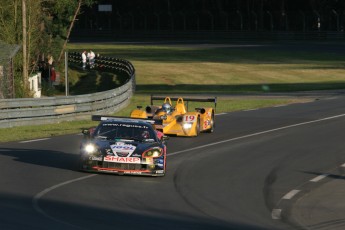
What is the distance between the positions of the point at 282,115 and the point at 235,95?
1435cm

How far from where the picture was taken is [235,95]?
51.0 metres

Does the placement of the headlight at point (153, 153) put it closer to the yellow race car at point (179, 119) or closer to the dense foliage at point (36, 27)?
the yellow race car at point (179, 119)

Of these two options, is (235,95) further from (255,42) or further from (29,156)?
(255,42)

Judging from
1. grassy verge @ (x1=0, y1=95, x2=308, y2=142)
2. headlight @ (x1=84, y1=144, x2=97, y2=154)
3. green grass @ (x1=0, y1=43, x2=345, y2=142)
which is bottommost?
green grass @ (x1=0, y1=43, x2=345, y2=142)

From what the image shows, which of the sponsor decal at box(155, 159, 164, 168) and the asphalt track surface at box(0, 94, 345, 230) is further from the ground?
the sponsor decal at box(155, 159, 164, 168)

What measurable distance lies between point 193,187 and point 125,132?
272cm

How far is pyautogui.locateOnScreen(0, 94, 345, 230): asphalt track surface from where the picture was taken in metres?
14.6

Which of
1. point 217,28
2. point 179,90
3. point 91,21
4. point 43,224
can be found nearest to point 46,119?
point 43,224

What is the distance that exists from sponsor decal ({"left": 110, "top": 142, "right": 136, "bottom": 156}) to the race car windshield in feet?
2.04

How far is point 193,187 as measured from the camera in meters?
18.5

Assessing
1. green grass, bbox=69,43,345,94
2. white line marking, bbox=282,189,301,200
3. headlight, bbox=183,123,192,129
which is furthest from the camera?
green grass, bbox=69,43,345,94

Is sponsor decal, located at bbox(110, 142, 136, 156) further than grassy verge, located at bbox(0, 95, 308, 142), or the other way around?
grassy verge, located at bbox(0, 95, 308, 142)

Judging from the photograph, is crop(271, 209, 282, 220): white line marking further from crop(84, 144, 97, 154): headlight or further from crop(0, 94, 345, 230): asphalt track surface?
crop(84, 144, 97, 154): headlight

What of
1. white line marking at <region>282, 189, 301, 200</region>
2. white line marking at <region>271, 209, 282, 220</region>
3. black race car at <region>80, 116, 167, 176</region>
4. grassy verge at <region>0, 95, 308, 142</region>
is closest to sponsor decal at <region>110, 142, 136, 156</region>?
black race car at <region>80, 116, 167, 176</region>
